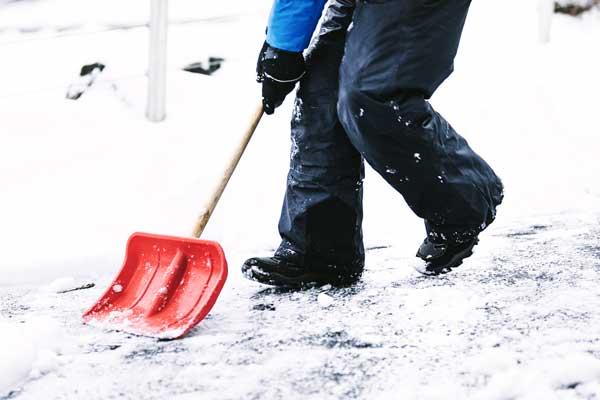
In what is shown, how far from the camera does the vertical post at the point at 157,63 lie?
416 centimetres

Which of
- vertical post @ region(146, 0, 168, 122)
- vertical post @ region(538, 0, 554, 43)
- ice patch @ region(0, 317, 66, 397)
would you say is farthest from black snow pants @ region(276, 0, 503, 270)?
vertical post @ region(538, 0, 554, 43)

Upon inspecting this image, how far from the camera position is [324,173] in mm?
2844

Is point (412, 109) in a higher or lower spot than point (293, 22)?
lower

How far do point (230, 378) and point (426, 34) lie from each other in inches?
37.9

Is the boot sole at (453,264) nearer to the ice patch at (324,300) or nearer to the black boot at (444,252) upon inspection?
the black boot at (444,252)

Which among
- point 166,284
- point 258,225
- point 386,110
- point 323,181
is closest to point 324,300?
point 323,181

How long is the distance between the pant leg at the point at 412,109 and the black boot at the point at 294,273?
0.34 m

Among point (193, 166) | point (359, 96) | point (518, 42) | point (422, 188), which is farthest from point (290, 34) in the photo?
point (518, 42)

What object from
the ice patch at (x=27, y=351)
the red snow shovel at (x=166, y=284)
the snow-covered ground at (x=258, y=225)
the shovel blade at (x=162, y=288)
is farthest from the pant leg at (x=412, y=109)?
the ice patch at (x=27, y=351)

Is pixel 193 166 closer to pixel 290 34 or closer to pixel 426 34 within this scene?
pixel 290 34

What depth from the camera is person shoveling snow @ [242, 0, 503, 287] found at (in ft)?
8.33

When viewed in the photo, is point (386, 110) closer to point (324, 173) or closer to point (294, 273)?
point (324, 173)

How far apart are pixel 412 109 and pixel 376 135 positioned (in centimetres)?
11

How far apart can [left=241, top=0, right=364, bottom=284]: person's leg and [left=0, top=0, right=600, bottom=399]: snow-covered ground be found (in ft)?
0.34
